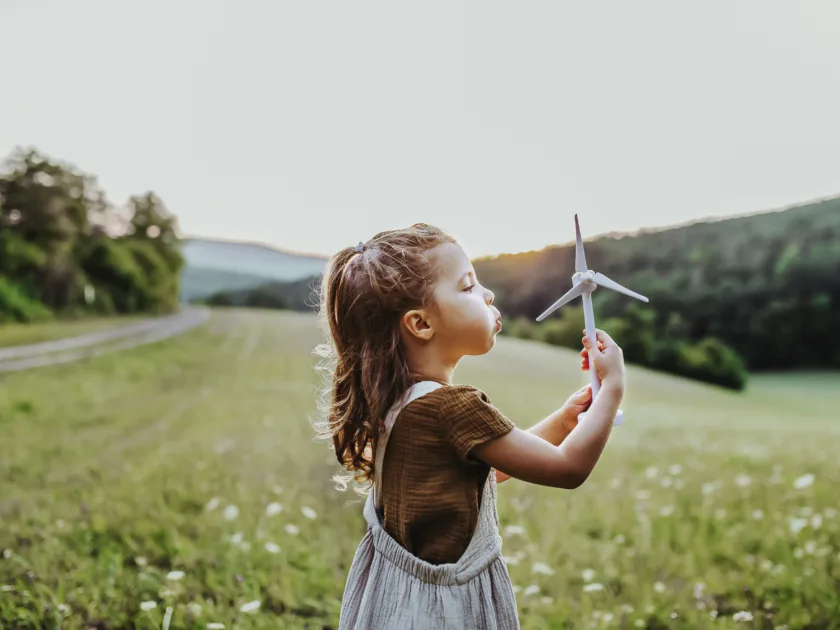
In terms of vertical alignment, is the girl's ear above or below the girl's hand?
above

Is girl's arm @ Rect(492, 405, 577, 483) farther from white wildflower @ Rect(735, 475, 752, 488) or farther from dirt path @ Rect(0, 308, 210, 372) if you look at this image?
dirt path @ Rect(0, 308, 210, 372)

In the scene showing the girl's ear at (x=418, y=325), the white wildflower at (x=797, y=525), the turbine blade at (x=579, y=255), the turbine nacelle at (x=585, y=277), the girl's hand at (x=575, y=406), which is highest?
the turbine blade at (x=579, y=255)

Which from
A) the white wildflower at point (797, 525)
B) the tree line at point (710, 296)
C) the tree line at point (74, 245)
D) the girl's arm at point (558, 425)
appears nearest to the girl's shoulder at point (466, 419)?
the girl's arm at point (558, 425)

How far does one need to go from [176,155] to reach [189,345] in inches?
49.0

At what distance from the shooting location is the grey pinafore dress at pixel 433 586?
0.92 meters

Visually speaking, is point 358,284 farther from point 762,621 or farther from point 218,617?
point 762,621

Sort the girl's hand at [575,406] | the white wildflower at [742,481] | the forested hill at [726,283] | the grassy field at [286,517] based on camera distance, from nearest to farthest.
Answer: the girl's hand at [575,406] → the grassy field at [286,517] → the white wildflower at [742,481] → the forested hill at [726,283]

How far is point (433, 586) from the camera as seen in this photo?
36.3 inches

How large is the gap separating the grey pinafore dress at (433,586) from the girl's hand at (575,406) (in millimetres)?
159

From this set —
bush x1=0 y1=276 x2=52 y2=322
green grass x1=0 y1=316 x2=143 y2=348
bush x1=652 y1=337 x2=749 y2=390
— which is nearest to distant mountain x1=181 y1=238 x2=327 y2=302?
green grass x1=0 y1=316 x2=143 y2=348

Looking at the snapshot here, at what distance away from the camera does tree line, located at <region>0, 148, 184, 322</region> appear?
13.6ft

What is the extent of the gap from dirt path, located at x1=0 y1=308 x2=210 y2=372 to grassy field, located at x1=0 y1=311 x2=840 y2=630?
0.30 ft

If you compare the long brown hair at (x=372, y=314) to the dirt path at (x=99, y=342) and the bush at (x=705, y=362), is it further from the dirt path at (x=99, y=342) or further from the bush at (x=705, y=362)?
the bush at (x=705, y=362)

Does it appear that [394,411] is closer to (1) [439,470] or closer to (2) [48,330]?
(1) [439,470]
